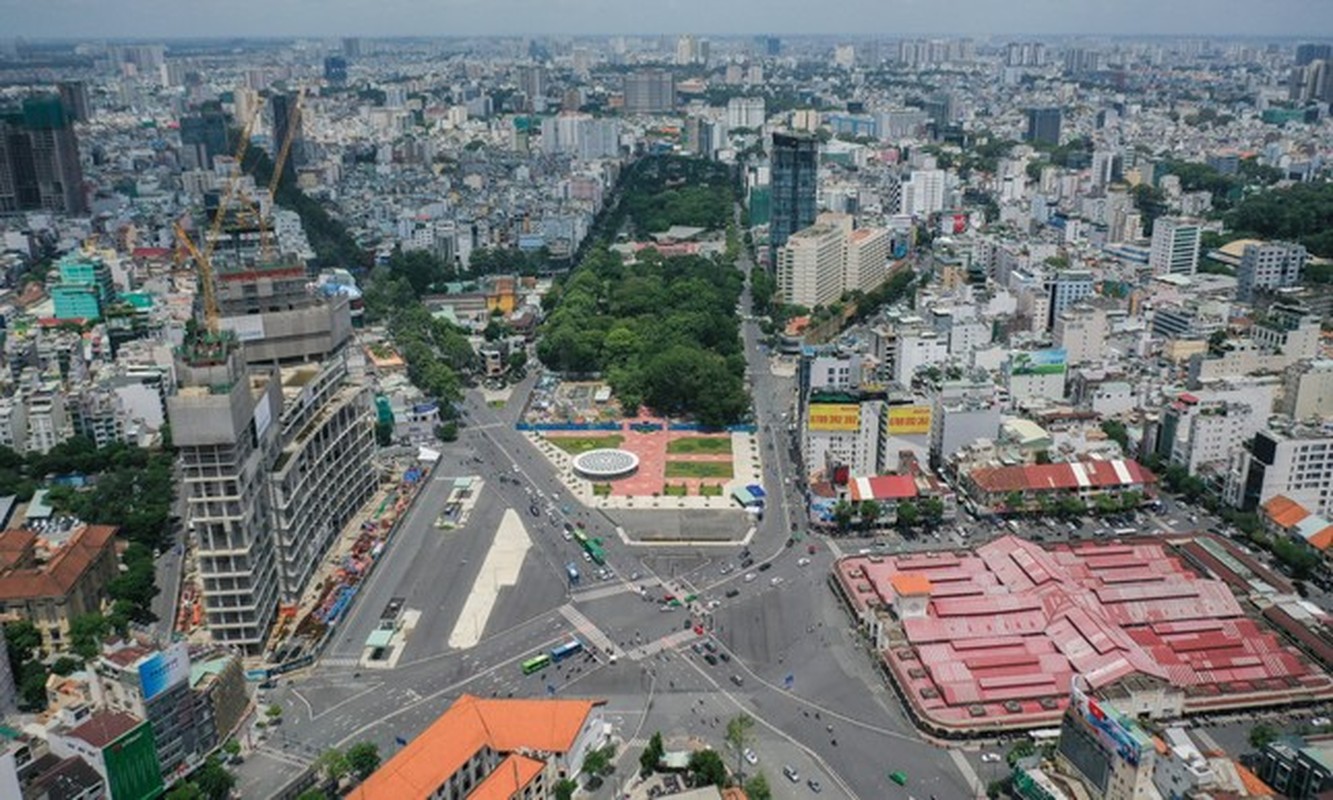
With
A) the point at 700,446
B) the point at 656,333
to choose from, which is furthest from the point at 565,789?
the point at 656,333

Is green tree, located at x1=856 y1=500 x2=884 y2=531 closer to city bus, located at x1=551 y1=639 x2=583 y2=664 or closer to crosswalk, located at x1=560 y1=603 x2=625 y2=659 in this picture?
crosswalk, located at x1=560 y1=603 x2=625 y2=659

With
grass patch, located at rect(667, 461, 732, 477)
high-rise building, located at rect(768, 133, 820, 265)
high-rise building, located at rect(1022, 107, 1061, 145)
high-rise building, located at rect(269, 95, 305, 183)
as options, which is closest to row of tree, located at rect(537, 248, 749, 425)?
grass patch, located at rect(667, 461, 732, 477)

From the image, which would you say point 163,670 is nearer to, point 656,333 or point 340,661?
point 340,661

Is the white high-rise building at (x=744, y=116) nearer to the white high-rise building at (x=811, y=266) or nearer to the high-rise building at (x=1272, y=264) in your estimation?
the white high-rise building at (x=811, y=266)

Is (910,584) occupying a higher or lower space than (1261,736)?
higher

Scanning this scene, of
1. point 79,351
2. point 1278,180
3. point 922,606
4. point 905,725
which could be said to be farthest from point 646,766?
point 1278,180

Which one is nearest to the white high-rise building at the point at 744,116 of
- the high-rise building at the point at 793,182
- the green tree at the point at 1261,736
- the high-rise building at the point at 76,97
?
the high-rise building at the point at 793,182
